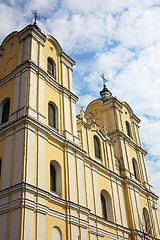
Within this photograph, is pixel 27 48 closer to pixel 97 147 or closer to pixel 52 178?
pixel 52 178

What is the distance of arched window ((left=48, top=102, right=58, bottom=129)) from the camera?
20688 millimetres

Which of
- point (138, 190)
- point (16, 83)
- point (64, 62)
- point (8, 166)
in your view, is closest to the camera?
point (8, 166)

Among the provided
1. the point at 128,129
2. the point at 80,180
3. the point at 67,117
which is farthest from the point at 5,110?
the point at 128,129

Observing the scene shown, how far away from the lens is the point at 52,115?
2116 centimetres

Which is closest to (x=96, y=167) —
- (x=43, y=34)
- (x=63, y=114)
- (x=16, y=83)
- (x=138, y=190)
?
(x=63, y=114)

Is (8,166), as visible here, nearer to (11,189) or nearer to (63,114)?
(11,189)

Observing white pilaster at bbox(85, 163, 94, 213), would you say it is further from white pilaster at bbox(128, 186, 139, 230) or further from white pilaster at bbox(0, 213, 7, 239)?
white pilaster at bbox(0, 213, 7, 239)

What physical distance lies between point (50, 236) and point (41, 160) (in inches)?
150

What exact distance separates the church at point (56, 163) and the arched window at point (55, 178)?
0.19 ft

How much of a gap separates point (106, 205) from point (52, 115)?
762 cm

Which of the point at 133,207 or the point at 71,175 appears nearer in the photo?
the point at 71,175

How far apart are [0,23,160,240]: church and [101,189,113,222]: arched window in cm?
7

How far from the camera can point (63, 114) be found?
21797 mm

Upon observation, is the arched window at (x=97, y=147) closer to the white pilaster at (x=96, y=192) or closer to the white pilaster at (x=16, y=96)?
the white pilaster at (x=96, y=192)
